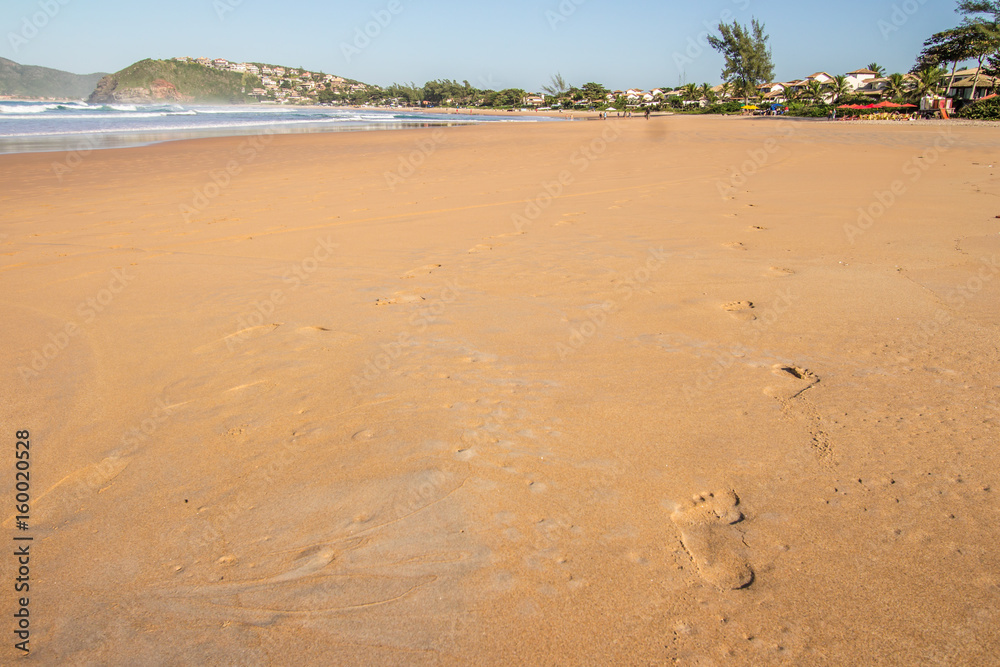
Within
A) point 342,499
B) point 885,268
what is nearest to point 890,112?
point 885,268

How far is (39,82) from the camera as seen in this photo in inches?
5507

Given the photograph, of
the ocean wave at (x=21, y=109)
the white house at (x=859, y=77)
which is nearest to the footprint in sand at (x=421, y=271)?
the ocean wave at (x=21, y=109)

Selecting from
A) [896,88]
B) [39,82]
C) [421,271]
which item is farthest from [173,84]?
[421,271]

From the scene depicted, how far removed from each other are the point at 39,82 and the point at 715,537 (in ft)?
621

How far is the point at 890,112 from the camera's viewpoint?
3684 cm

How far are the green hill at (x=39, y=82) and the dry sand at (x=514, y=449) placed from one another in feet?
515

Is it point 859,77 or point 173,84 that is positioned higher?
point 173,84

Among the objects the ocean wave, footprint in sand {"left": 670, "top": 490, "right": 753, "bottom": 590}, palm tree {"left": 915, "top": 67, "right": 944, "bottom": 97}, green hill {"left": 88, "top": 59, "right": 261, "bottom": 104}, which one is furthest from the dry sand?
green hill {"left": 88, "top": 59, "right": 261, "bottom": 104}

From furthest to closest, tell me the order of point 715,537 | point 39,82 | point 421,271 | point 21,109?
point 39,82, point 21,109, point 421,271, point 715,537

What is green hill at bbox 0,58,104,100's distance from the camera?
127375 millimetres

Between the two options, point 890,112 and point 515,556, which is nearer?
point 515,556

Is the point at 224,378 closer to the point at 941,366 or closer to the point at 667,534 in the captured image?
the point at 667,534

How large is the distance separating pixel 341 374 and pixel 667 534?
2.03 m

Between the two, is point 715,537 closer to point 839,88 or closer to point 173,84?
point 839,88
